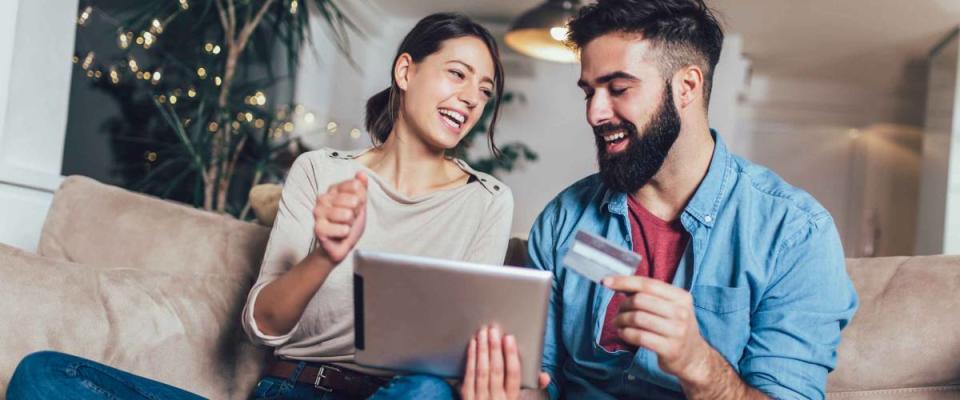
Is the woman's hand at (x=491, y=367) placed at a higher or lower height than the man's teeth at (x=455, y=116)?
lower

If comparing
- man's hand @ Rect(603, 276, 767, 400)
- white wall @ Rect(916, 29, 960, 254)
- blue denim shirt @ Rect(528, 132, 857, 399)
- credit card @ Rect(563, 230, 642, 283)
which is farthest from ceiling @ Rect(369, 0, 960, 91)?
credit card @ Rect(563, 230, 642, 283)

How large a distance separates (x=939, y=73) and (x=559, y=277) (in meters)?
4.65

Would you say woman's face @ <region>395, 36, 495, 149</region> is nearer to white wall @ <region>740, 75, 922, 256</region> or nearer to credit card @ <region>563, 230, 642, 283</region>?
credit card @ <region>563, 230, 642, 283</region>

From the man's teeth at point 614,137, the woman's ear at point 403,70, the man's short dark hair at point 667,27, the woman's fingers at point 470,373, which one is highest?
the man's short dark hair at point 667,27

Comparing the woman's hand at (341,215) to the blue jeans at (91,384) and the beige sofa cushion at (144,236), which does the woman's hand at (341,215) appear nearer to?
the blue jeans at (91,384)

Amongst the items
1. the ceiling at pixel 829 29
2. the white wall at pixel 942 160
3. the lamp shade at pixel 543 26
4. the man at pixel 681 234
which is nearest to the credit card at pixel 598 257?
the man at pixel 681 234

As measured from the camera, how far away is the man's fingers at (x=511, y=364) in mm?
1098

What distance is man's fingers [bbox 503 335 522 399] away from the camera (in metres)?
1.10

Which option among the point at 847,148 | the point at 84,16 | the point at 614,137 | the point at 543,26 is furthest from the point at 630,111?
the point at 847,148

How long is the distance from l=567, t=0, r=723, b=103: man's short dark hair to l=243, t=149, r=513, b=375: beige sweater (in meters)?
0.37

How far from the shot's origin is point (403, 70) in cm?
169

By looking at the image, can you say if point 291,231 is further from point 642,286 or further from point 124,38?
point 124,38

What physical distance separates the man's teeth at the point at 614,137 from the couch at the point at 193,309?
1.31 feet

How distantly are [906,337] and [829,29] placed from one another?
3.93 meters
